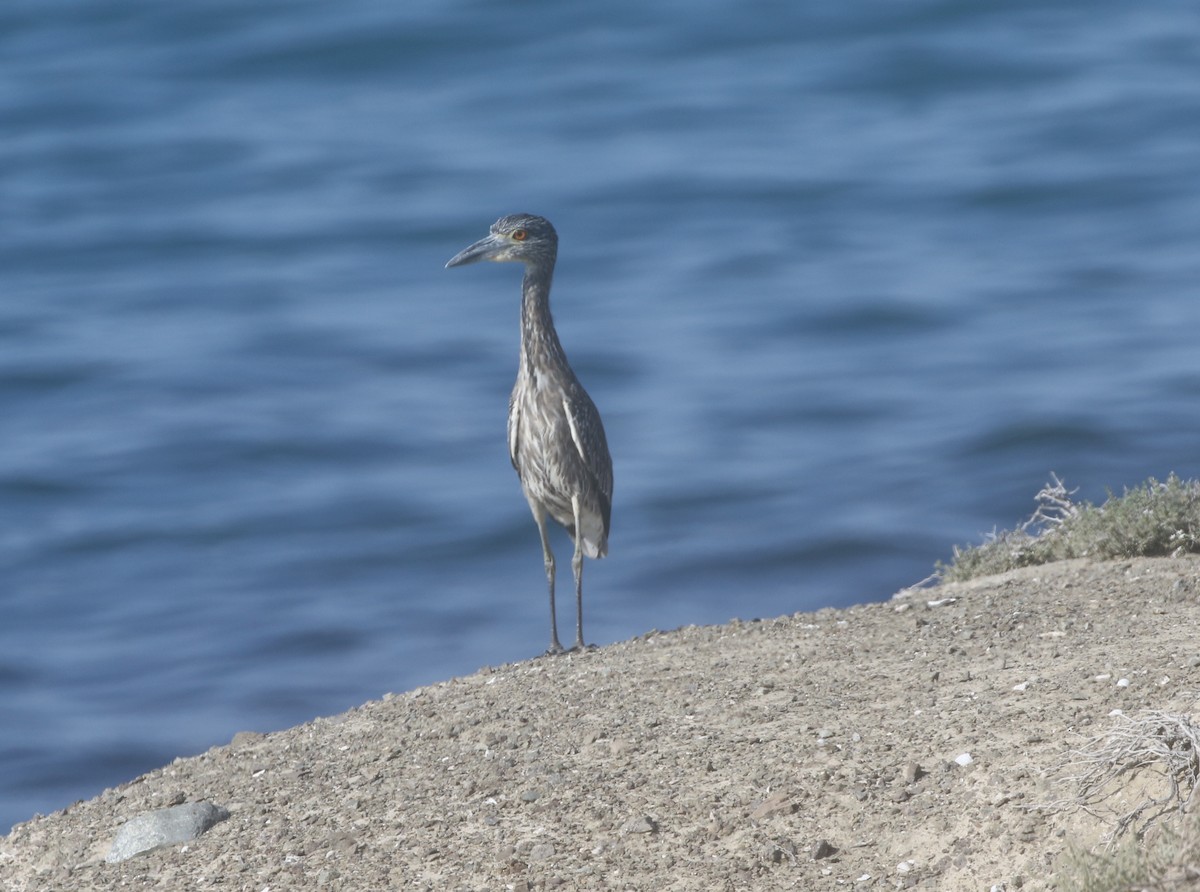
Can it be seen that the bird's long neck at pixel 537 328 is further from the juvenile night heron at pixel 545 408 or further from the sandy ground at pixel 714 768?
the sandy ground at pixel 714 768

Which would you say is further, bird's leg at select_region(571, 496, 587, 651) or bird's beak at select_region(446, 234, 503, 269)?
bird's leg at select_region(571, 496, 587, 651)

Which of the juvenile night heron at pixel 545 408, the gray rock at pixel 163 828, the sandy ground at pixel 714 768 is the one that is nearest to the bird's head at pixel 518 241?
the juvenile night heron at pixel 545 408

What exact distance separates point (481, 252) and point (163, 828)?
159 inches

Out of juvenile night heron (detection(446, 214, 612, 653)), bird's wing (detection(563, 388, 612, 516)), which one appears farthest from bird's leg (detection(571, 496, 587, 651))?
bird's wing (detection(563, 388, 612, 516))

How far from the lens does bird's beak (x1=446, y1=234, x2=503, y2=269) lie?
9750mm

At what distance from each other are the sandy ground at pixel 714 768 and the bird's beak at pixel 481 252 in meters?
2.43

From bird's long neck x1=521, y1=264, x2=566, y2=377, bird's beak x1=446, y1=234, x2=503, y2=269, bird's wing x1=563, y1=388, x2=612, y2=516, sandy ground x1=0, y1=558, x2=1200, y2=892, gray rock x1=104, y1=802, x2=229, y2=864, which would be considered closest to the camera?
sandy ground x1=0, y1=558, x2=1200, y2=892

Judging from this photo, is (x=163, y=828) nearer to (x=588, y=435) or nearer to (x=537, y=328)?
(x=588, y=435)

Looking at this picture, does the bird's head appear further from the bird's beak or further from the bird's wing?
the bird's wing

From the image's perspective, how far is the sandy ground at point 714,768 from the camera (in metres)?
5.76

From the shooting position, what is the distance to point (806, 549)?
1569cm

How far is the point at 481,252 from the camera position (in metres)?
9.88

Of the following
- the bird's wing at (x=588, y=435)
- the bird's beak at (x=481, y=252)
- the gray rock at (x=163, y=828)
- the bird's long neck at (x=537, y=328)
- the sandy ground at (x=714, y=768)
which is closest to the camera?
the sandy ground at (x=714, y=768)

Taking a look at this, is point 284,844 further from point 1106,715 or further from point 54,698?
point 54,698
